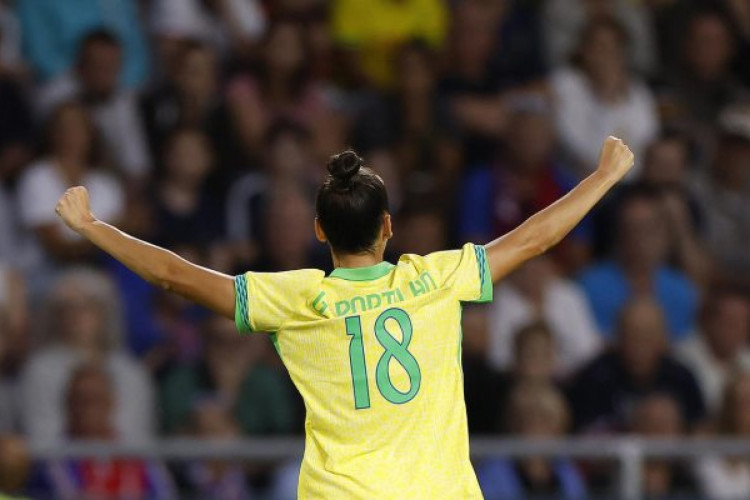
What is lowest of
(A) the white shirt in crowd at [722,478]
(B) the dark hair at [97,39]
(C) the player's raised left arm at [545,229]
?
(A) the white shirt in crowd at [722,478]

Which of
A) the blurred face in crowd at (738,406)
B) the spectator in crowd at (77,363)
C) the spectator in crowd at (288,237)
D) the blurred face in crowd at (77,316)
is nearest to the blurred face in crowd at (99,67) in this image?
the spectator in crowd at (288,237)

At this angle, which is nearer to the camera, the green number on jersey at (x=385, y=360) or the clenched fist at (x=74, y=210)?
the green number on jersey at (x=385, y=360)

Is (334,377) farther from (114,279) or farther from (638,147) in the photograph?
(638,147)

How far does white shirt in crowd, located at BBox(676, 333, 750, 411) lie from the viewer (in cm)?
1041

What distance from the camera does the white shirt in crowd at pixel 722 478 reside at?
387 inches

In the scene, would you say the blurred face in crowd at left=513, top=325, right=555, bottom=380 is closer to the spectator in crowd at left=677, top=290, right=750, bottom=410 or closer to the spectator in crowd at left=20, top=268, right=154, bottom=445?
the spectator in crowd at left=677, top=290, right=750, bottom=410

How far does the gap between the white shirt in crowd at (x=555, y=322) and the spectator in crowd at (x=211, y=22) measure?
2439 mm

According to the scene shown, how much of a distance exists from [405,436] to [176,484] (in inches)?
186

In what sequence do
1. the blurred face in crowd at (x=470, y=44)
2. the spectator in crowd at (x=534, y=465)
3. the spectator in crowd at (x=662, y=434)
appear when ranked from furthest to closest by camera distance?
the blurred face in crowd at (x=470, y=44) → the spectator in crowd at (x=662, y=434) → the spectator in crowd at (x=534, y=465)

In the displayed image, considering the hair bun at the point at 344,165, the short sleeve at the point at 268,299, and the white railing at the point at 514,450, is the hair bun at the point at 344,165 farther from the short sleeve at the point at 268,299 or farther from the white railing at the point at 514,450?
the white railing at the point at 514,450

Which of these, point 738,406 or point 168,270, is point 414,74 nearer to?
point 738,406

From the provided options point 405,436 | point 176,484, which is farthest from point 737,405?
point 405,436

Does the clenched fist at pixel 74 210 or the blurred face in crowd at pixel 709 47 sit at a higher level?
the blurred face in crowd at pixel 709 47

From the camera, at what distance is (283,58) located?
11.1 meters
